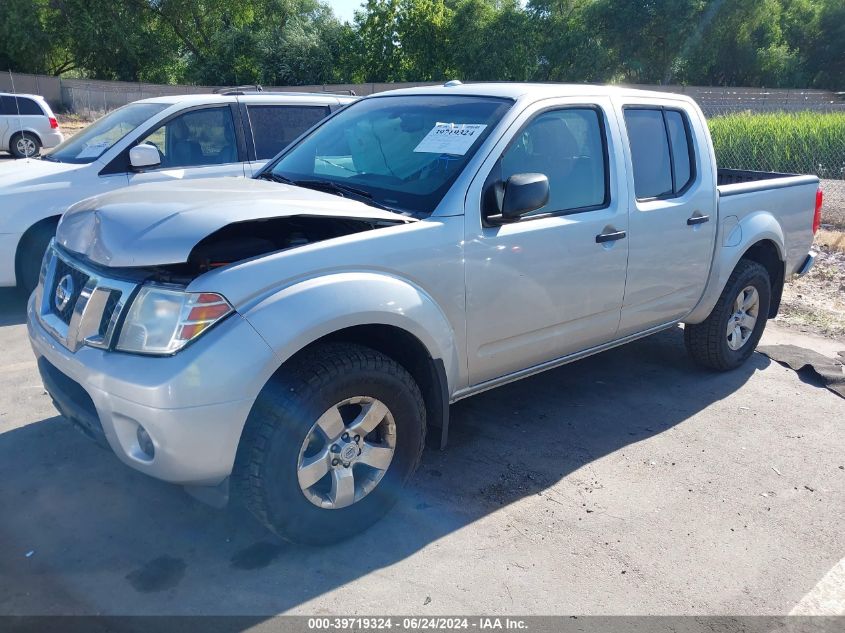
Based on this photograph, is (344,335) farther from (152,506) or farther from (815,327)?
(815,327)

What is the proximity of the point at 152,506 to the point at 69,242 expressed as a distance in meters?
1.26

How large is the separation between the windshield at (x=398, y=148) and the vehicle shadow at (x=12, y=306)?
3.06m

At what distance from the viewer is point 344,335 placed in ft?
10.6

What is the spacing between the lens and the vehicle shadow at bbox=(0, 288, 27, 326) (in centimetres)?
605

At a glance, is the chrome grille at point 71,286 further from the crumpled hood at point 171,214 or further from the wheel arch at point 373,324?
the wheel arch at point 373,324

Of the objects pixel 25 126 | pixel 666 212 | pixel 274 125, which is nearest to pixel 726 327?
pixel 666 212

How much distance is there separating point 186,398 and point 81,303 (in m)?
0.75

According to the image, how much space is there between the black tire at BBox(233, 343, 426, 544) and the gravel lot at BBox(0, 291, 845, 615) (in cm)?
17

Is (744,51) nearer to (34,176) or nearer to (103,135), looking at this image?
(103,135)

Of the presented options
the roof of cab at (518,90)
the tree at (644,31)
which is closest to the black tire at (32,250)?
the roof of cab at (518,90)

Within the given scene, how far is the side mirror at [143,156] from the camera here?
20.0ft

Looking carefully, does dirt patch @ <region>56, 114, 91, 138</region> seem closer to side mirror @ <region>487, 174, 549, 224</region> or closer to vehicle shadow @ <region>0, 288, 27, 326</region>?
vehicle shadow @ <region>0, 288, 27, 326</region>

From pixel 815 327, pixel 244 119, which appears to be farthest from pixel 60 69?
pixel 815 327

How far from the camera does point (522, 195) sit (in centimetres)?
346
